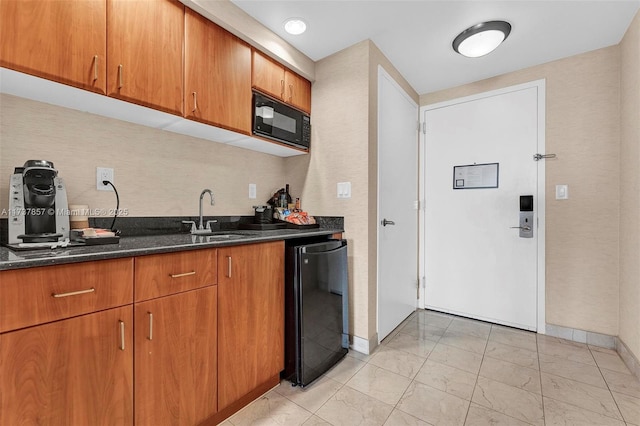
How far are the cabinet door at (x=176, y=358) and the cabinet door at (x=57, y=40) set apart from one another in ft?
3.39

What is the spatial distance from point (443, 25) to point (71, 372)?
8.93ft

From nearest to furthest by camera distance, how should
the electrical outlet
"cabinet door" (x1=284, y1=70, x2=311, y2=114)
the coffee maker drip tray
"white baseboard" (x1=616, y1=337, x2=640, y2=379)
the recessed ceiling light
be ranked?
the coffee maker drip tray → the electrical outlet → "white baseboard" (x1=616, y1=337, x2=640, y2=379) → the recessed ceiling light → "cabinet door" (x1=284, y1=70, x2=311, y2=114)

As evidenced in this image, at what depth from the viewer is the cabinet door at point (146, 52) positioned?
51.7 inches

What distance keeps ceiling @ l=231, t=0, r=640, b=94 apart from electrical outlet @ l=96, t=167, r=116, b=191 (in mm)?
1283

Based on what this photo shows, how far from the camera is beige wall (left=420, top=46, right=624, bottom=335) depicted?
7.09 feet

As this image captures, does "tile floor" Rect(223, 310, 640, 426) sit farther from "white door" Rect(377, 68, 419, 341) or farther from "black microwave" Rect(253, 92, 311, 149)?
"black microwave" Rect(253, 92, 311, 149)

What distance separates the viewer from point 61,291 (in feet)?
2.96

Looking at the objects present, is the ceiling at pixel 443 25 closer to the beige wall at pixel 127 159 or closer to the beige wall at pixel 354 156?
the beige wall at pixel 354 156

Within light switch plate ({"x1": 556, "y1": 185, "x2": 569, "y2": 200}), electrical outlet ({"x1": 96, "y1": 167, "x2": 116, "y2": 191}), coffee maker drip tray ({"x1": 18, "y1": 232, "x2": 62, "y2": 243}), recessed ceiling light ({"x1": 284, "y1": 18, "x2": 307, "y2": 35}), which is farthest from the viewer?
light switch plate ({"x1": 556, "y1": 185, "x2": 569, "y2": 200})

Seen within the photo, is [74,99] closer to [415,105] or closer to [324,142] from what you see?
[324,142]

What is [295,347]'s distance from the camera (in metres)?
1.67

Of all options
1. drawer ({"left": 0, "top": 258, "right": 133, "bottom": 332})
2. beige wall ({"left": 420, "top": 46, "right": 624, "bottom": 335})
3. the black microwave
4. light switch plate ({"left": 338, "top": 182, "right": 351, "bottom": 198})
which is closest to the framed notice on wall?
beige wall ({"left": 420, "top": 46, "right": 624, "bottom": 335})

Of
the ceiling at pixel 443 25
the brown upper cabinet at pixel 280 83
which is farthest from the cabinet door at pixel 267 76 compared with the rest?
the ceiling at pixel 443 25

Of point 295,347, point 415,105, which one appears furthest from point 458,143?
point 295,347
